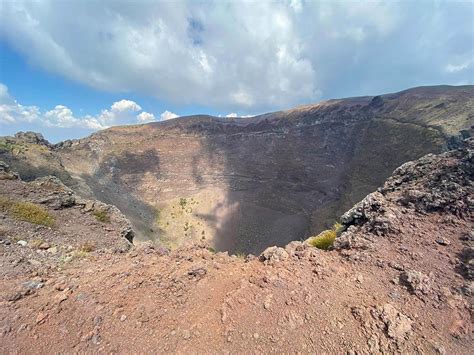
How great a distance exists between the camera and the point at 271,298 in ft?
16.9

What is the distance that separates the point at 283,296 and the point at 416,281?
2498mm

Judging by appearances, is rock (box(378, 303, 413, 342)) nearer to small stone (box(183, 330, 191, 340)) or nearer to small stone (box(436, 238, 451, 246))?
small stone (box(436, 238, 451, 246))

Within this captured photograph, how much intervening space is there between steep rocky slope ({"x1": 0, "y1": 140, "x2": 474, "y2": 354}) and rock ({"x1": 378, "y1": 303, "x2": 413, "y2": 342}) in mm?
17

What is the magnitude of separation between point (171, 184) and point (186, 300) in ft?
165

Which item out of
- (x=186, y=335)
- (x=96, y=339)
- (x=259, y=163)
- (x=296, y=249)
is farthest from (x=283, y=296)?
(x=259, y=163)

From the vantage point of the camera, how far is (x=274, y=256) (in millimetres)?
6480

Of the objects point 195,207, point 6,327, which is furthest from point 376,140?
point 6,327

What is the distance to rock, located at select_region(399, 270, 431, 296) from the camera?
4.96m

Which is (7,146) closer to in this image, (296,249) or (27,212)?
(27,212)

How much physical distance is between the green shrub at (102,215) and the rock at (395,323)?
1244 cm

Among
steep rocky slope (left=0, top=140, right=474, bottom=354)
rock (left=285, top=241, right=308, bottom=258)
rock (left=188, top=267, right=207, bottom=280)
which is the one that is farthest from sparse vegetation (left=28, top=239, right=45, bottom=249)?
rock (left=285, top=241, right=308, bottom=258)

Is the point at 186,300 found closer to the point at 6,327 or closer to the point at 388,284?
the point at 6,327

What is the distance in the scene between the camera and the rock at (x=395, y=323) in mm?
4300

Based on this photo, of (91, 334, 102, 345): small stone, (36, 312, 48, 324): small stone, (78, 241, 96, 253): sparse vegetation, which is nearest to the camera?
(91, 334, 102, 345): small stone
